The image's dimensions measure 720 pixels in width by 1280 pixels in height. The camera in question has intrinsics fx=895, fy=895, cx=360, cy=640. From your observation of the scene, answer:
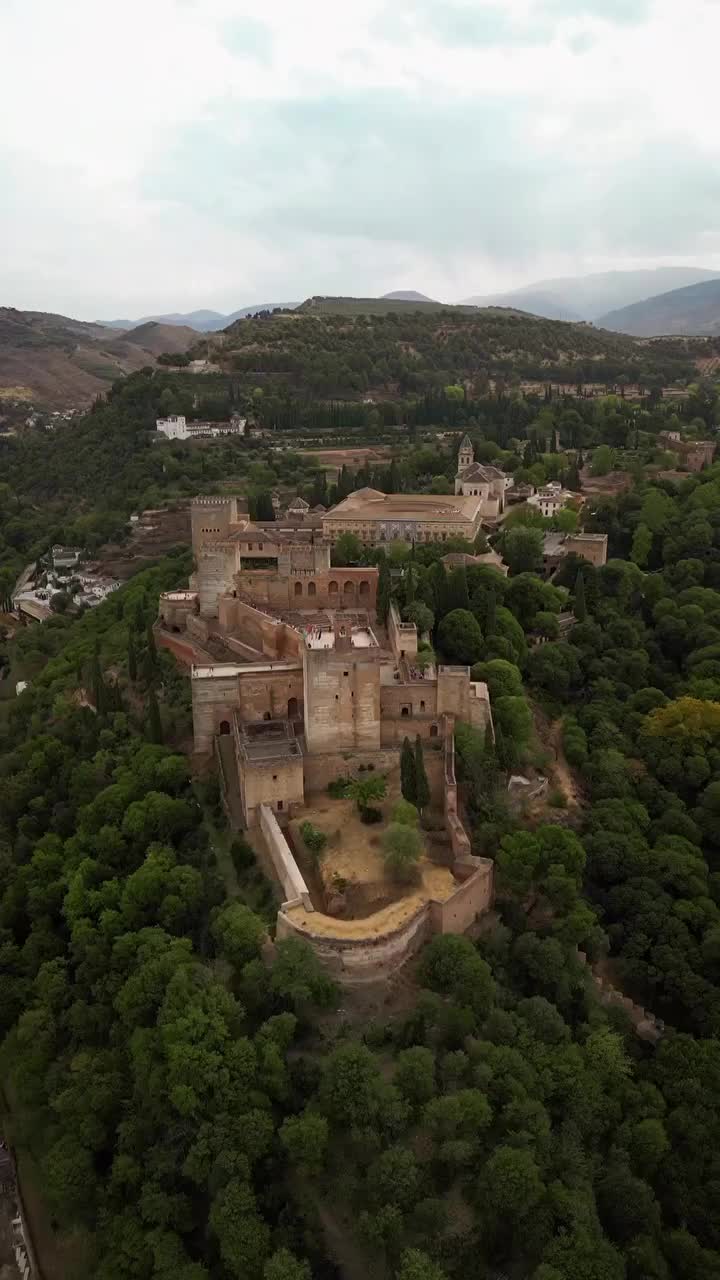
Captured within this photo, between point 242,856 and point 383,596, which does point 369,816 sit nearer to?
point 242,856

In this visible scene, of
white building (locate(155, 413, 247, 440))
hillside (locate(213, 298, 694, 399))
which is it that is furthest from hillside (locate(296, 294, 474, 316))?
white building (locate(155, 413, 247, 440))

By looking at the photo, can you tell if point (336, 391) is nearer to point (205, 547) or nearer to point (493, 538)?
point (493, 538)

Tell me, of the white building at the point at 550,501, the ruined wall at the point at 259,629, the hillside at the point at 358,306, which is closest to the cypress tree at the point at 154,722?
the ruined wall at the point at 259,629

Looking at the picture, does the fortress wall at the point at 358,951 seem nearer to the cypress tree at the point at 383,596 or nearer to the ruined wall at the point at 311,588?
the cypress tree at the point at 383,596

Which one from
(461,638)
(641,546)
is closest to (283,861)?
(461,638)

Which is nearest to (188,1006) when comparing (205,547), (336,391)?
(205,547)

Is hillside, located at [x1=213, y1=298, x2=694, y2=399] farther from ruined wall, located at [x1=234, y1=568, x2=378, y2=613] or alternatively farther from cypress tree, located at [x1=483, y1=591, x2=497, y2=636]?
cypress tree, located at [x1=483, y1=591, x2=497, y2=636]
